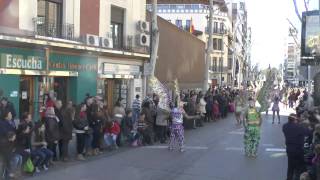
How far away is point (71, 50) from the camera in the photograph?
79.1ft

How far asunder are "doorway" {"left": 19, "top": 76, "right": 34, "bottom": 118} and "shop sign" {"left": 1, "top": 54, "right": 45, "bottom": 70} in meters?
0.53

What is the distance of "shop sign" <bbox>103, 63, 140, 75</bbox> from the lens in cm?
2802

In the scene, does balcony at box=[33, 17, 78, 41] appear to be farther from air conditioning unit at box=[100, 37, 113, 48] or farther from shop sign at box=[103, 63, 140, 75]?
shop sign at box=[103, 63, 140, 75]

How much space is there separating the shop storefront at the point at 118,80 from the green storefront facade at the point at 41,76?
105cm

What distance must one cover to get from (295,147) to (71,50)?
1358 centimetres

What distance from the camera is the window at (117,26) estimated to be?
29688 millimetres

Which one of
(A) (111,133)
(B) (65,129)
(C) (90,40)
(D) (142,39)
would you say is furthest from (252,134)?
(D) (142,39)

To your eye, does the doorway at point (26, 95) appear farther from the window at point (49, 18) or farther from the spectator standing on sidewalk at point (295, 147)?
the spectator standing on sidewalk at point (295, 147)

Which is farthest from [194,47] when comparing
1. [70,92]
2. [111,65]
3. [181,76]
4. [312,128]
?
[312,128]

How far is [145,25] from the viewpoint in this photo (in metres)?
31.9

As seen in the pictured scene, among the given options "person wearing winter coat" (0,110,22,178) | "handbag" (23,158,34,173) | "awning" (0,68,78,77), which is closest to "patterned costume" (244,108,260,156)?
"handbag" (23,158,34,173)

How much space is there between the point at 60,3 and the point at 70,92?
3678 millimetres

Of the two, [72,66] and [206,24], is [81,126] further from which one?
[206,24]

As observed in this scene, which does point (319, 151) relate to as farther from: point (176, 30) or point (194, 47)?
point (194, 47)
